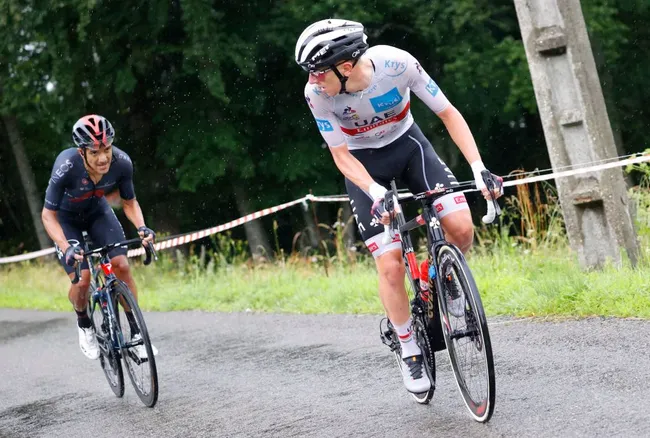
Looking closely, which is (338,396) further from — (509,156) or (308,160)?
(509,156)

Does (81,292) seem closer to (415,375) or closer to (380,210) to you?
(415,375)

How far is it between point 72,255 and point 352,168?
268 centimetres

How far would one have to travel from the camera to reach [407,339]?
228 inches

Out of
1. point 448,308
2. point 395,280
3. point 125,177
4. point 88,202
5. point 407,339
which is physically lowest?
point 407,339

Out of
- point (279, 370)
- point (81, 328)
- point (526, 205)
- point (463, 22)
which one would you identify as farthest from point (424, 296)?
point (463, 22)

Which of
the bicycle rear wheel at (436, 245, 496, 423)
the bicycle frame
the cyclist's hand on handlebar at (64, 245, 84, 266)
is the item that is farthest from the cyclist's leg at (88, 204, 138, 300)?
the bicycle rear wheel at (436, 245, 496, 423)

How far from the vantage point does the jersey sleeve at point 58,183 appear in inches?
307

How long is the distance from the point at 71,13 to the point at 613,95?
50.4ft

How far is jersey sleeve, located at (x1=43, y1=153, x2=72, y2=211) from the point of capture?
7801mm

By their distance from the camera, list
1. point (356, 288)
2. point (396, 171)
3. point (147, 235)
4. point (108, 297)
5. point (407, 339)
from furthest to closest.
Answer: point (356, 288)
point (108, 297)
point (147, 235)
point (396, 171)
point (407, 339)

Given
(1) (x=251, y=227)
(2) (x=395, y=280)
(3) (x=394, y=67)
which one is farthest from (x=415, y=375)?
(1) (x=251, y=227)

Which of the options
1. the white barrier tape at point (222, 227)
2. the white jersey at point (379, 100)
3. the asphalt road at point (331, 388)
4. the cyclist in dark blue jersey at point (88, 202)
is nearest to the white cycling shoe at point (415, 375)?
the asphalt road at point (331, 388)

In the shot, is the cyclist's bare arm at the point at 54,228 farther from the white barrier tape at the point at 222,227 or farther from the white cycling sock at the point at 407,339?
the white barrier tape at the point at 222,227

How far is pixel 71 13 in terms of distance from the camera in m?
26.3
